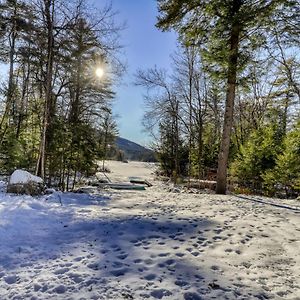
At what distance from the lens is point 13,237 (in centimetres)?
450

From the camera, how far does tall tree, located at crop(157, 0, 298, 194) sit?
876cm

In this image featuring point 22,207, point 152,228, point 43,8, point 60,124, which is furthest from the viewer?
point 60,124

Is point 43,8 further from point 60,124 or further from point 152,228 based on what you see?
point 152,228

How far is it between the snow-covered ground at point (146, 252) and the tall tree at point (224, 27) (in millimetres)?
4713

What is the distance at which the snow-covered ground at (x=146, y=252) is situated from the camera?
3.00m

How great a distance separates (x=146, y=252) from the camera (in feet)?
13.0

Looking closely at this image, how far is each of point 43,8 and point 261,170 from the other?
1151 centimetres

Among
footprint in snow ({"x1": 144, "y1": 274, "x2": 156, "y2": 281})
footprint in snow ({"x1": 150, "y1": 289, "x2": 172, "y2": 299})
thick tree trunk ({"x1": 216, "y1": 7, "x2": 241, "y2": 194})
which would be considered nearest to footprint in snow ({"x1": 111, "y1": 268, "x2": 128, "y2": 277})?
footprint in snow ({"x1": 144, "y1": 274, "x2": 156, "y2": 281})

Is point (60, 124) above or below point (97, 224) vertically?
above

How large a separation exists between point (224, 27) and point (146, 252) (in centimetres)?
760

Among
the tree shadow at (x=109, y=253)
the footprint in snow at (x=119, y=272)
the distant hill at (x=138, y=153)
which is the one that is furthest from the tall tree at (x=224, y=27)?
the distant hill at (x=138, y=153)

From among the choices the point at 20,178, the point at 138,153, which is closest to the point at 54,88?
the point at 20,178

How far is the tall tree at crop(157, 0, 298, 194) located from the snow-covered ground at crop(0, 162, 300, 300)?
4713 millimetres

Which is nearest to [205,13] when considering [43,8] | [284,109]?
[43,8]
